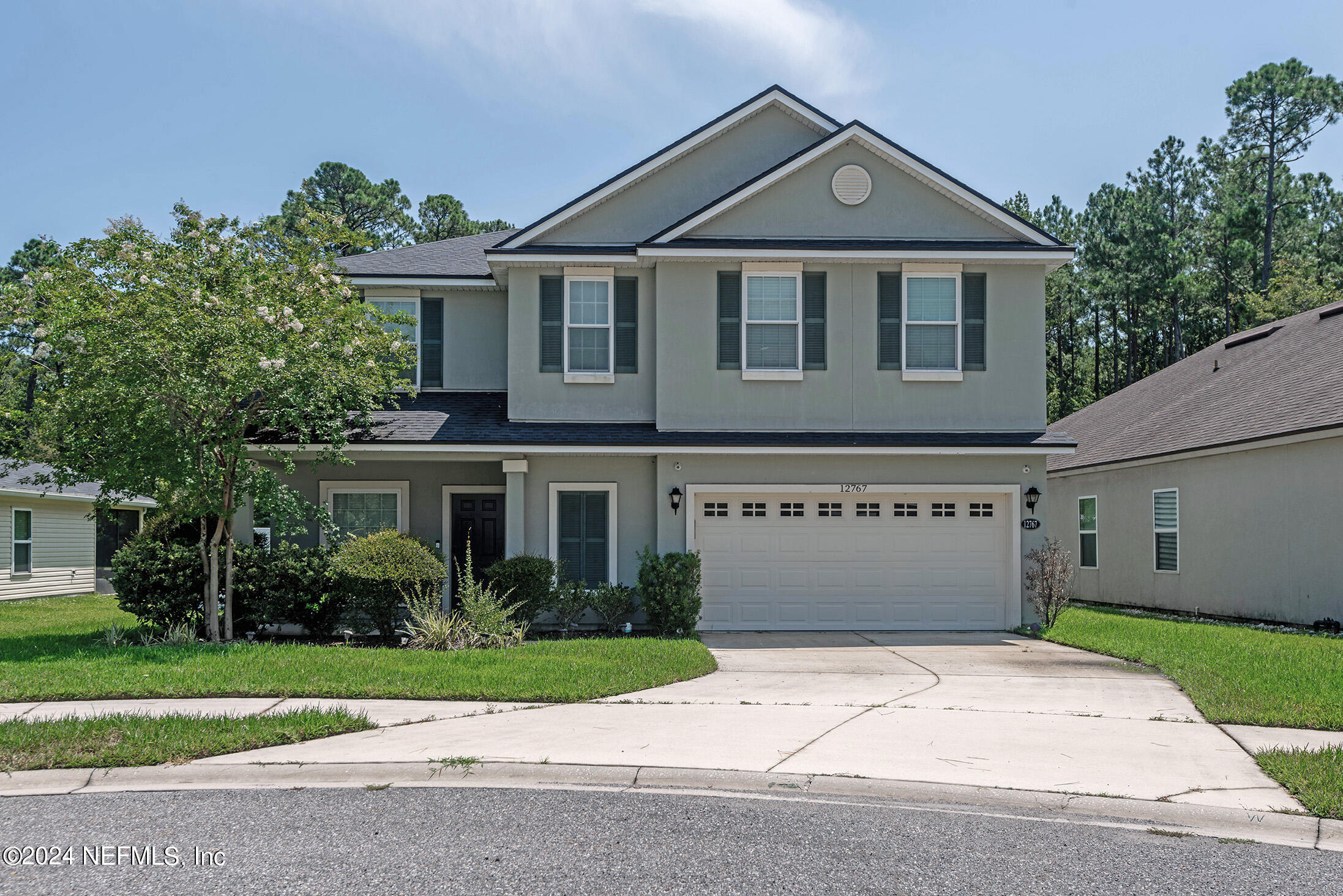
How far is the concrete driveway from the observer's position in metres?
6.96

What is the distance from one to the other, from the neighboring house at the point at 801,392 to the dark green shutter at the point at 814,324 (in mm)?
30

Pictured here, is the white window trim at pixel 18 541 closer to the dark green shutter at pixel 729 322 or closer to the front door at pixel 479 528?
the front door at pixel 479 528

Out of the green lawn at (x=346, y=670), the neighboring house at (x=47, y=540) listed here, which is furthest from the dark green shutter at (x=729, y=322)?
the neighboring house at (x=47, y=540)

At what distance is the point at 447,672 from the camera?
10.6m

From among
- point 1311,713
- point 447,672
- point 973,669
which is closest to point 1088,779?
point 1311,713

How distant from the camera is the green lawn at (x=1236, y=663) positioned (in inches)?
352

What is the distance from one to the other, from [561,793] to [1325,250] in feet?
156

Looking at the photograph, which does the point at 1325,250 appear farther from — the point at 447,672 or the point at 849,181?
the point at 447,672

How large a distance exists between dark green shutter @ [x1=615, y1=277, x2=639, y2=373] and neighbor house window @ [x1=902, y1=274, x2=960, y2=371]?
13.8 feet

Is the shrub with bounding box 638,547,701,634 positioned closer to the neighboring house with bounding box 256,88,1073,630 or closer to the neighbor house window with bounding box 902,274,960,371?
the neighboring house with bounding box 256,88,1073,630

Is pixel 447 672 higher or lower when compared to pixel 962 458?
lower

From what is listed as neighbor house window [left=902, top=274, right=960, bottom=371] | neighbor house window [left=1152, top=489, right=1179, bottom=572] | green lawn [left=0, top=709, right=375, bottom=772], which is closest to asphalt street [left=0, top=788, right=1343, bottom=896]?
green lawn [left=0, top=709, right=375, bottom=772]

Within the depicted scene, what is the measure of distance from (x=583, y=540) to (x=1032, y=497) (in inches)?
273

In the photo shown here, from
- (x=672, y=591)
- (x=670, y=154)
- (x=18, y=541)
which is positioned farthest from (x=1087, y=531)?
(x=18, y=541)
